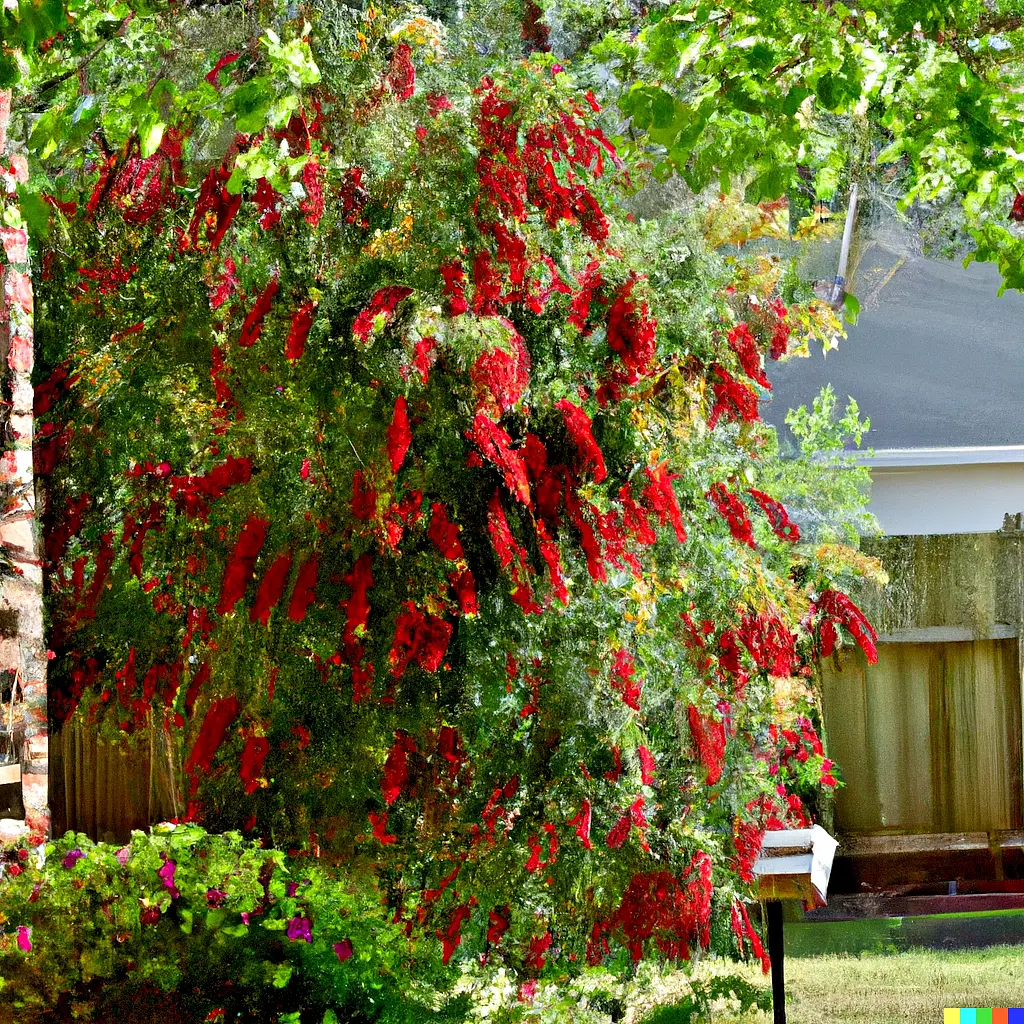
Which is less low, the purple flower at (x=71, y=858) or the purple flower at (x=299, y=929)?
the purple flower at (x=71, y=858)

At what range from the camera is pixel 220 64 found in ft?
7.80

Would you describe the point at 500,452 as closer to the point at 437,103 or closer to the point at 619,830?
the point at 437,103

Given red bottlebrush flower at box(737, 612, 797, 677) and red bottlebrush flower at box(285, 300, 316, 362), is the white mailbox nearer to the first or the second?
red bottlebrush flower at box(737, 612, 797, 677)

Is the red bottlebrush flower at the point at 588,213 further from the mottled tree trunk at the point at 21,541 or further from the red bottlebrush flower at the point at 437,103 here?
the mottled tree trunk at the point at 21,541

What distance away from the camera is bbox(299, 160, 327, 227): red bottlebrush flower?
7.90 feet

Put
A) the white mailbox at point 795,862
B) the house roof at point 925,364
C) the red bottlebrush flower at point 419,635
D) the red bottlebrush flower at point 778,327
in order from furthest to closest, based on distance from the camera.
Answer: the house roof at point 925,364, the red bottlebrush flower at point 778,327, the white mailbox at point 795,862, the red bottlebrush flower at point 419,635

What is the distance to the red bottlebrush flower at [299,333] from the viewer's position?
2352 mm

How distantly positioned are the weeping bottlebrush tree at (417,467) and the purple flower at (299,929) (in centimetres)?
21

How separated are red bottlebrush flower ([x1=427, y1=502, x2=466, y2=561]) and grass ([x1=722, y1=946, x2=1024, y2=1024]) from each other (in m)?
2.14

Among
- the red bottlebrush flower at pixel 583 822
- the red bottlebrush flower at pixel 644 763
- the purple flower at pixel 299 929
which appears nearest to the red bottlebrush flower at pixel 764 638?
the red bottlebrush flower at pixel 644 763

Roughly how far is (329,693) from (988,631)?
3.77 m

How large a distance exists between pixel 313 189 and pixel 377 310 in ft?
1.24

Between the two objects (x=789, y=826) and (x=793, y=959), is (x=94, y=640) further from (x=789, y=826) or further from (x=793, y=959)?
(x=793, y=959)

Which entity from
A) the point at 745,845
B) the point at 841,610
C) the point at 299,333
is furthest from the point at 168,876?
the point at 841,610
